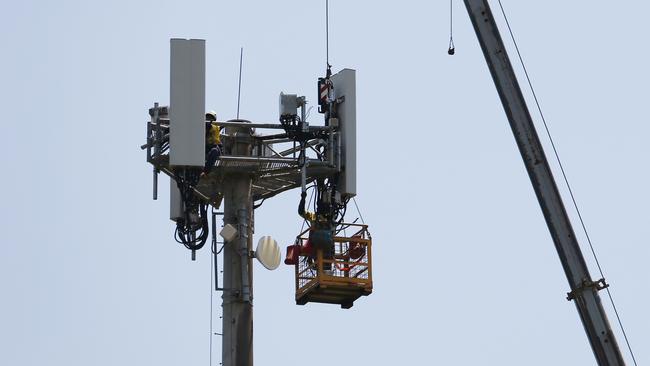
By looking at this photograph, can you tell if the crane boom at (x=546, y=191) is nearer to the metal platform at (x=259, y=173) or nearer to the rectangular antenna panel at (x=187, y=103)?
the metal platform at (x=259, y=173)

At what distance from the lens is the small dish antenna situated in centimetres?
12738

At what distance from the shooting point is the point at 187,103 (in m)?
126

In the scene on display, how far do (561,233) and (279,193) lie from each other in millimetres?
14302

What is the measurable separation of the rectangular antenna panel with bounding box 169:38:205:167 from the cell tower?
0.10 ft

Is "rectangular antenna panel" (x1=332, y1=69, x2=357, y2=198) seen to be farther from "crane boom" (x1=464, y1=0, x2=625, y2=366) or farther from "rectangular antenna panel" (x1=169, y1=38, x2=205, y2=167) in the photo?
"crane boom" (x1=464, y1=0, x2=625, y2=366)

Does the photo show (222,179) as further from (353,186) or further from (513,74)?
(513,74)

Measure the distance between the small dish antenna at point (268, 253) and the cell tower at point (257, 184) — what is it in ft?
0.10

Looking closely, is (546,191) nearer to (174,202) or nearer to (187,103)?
(187,103)

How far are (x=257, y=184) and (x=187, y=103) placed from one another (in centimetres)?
559

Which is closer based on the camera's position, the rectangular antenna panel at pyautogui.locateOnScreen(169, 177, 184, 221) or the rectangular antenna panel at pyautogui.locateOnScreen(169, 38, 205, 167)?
the rectangular antenna panel at pyautogui.locateOnScreen(169, 38, 205, 167)

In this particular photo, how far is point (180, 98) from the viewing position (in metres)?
126

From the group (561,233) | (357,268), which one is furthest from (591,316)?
(357,268)

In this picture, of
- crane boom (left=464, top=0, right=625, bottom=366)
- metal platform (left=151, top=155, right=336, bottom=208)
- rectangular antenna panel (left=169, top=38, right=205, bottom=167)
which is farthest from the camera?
metal platform (left=151, top=155, right=336, bottom=208)

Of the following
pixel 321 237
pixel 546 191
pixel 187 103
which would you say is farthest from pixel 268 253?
pixel 546 191
